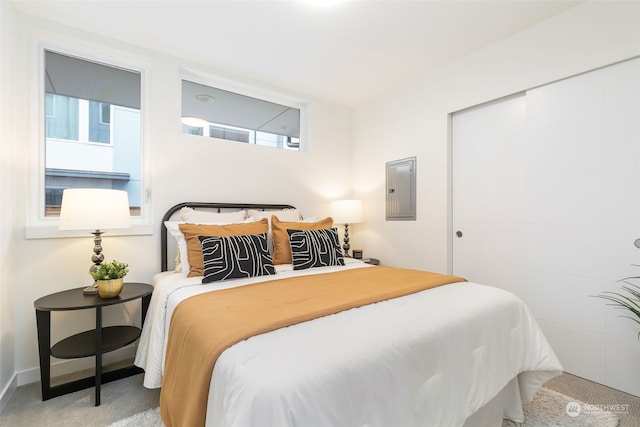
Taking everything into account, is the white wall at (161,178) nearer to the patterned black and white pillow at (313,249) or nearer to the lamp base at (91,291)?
the lamp base at (91,291)

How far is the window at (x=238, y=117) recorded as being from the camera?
291 centimetres

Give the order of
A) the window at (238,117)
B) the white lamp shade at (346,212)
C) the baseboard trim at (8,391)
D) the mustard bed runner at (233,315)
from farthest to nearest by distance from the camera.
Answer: the white lamp shade at (346,212) < the window at (238,117) < the baseboard trim at (8,391) < the mustard bed runner at (233,315)

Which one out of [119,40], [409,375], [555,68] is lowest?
[409,375]

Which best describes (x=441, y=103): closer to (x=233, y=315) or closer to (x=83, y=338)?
(x=233, y=315)

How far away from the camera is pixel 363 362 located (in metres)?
0.98

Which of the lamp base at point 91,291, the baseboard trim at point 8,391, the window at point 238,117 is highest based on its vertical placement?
the window at point 238,117

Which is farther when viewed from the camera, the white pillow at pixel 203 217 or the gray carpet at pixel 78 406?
the white pillow at pixel 203 217

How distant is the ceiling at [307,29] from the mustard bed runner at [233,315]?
73.3 inches

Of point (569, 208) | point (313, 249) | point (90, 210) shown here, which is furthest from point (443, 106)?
point (90, 210)

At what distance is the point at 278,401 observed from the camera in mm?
810

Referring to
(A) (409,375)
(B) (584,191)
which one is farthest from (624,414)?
(A) (409,375)

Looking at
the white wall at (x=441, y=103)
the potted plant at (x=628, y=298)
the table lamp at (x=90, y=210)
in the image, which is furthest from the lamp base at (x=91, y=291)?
the potted plant at (x=628, y=298)

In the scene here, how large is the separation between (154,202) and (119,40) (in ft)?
4.39

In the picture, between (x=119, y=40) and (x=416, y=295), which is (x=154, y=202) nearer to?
(x=119, y=40)
